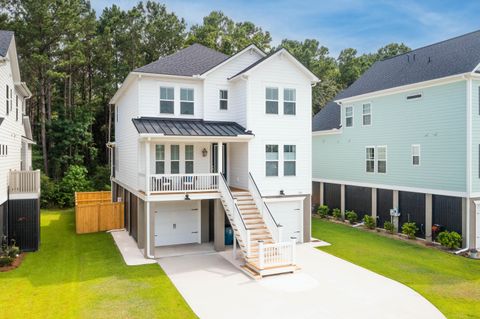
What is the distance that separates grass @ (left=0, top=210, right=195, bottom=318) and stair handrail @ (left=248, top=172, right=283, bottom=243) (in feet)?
15.3

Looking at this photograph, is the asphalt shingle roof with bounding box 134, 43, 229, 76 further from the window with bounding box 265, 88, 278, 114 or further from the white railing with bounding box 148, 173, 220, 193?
the white railing with bounding box 148, 173, 220, 193

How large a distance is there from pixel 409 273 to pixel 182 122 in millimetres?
11549

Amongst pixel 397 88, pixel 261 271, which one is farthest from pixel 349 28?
pixel 261 271

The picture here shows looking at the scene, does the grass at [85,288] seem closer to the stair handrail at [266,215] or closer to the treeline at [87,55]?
the stair handrail at [266,215]

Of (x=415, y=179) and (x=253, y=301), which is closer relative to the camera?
(x=253, y=301)

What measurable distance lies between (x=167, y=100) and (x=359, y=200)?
44.9ft

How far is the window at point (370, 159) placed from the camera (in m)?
22.3

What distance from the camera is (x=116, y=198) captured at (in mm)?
25422

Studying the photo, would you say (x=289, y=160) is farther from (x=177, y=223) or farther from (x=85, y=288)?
(x=85, y=288)

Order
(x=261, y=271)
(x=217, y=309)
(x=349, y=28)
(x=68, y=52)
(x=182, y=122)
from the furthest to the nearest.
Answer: (x=68, y=52), (x=349, y=28), (x=182, y=122), (x=261, y=271), (x=217, y=309)

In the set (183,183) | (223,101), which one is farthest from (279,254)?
(223,101)

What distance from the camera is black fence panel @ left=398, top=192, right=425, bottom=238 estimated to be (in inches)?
752

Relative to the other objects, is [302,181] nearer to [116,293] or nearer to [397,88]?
[397,88]

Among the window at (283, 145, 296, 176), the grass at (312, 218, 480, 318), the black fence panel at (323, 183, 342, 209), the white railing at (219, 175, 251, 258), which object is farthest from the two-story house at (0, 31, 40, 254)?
the black fence panel at (323, 183, 342, 209)
